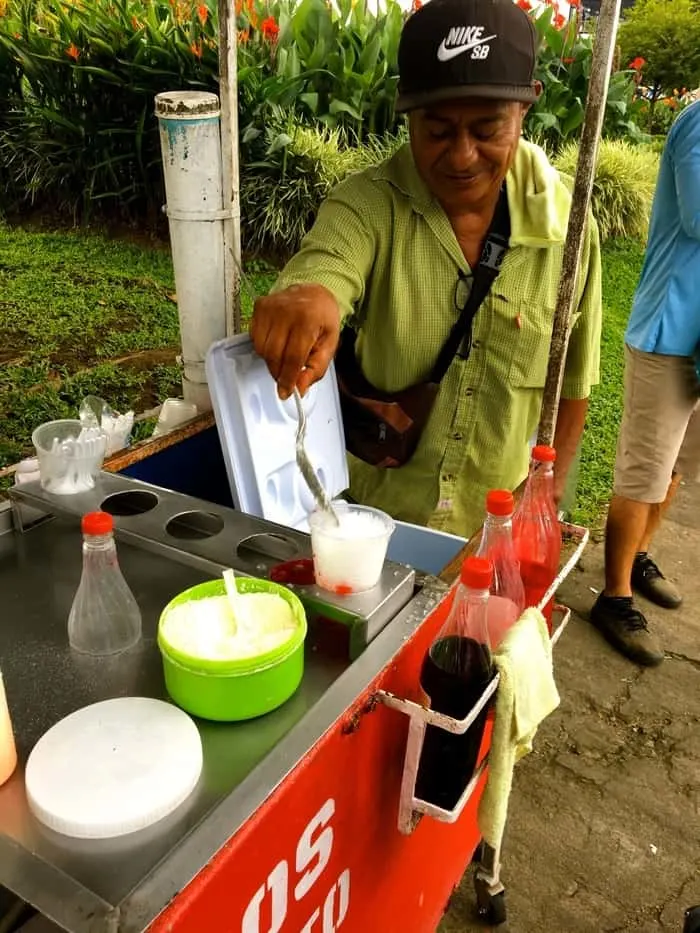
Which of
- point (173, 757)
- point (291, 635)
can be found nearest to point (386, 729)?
point (291, 635)

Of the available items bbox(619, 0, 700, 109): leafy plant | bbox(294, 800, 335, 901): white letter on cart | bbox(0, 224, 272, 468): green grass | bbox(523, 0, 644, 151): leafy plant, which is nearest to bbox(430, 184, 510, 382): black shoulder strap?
bbox(294, 800, 335, 901): white letter on cart

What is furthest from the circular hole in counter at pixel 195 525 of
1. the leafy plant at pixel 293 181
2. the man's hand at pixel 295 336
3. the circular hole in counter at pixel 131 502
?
the leafy plant at pixel 293 181

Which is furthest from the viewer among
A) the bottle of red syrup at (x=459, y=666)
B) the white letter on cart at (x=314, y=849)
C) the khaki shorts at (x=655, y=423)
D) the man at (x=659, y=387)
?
the khaki shorts at (x=655, y=423)

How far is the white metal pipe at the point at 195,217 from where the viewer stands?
5.53 ft

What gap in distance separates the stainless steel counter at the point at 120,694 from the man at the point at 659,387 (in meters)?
1.74

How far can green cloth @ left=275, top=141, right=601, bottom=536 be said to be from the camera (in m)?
1.75

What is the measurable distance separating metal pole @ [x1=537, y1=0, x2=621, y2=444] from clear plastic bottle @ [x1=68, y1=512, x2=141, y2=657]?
916 mm

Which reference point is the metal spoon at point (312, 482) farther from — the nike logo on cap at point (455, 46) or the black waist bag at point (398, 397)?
the nike logo on cap at point (455, 46)

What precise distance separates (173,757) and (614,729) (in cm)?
212

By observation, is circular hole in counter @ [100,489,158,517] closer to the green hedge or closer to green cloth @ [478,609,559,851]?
green cloth @ [478,609,559,851]

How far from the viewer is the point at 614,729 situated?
8.74 ft

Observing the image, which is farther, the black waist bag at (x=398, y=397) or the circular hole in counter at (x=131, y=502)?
the black waist bag at (x=398, y=397)

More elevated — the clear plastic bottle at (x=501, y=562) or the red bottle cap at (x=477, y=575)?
the red bottle cap at (x=477, y=575)

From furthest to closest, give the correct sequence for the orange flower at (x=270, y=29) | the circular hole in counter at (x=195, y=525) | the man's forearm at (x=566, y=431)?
the orange flower at (x=270, y=29) → the man's forearm at (x=566, y=431) → the circular hole in counter at (x=195, y=525)
